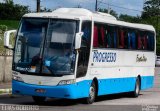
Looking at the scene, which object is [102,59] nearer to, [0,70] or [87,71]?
[87,71]

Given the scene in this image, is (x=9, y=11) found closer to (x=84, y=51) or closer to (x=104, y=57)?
(x=104, y=57)

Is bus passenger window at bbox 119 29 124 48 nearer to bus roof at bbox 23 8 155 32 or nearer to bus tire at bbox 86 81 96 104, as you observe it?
bus roof at bbox 23 8 155 32

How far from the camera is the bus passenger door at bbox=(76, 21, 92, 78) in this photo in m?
18.6

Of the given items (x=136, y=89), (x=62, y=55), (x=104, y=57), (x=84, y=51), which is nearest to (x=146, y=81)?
(x=136, y=89)

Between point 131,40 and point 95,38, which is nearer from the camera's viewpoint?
point 95,38

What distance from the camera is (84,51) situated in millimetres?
18906

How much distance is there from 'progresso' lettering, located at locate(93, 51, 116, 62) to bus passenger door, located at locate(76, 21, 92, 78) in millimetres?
739

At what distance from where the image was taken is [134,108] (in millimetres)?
18688

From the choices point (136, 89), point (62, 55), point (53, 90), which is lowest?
point (136, 89)

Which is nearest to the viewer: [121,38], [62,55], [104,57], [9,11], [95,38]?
[62,55]

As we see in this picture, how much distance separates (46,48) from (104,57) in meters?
3.22

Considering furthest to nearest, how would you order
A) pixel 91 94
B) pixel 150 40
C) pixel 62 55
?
pixel 150 40 < pixel 91 94 < pixel 62 55

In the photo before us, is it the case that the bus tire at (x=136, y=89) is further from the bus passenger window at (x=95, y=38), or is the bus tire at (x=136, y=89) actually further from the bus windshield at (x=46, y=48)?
the bus windshield at (x=46, y=48)

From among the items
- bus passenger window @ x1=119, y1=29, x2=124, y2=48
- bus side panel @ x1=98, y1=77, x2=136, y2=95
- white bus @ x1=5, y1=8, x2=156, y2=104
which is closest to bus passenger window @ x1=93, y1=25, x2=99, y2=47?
white bus @ x1=5, y1=8, x2=156, y2=104
